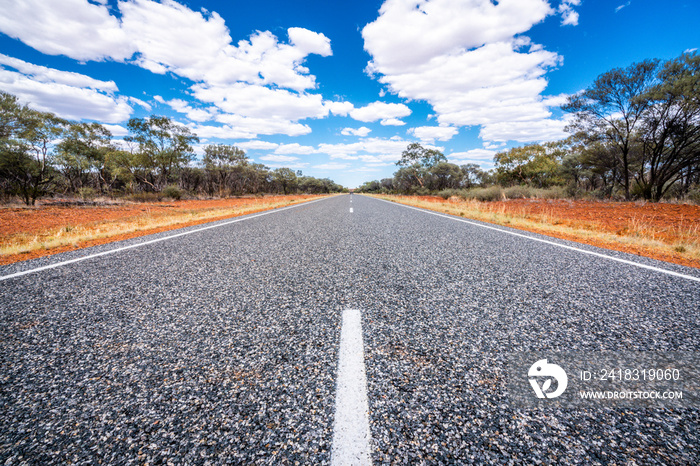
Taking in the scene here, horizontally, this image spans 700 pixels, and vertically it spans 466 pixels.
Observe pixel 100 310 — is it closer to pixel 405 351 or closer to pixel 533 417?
pixel 405 351

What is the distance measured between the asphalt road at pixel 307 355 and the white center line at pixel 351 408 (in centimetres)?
4

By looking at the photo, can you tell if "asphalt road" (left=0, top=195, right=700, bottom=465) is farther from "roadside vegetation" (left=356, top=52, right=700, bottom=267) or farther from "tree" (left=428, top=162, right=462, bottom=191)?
"tree" (left=428, top=162, right=462, bottom=191)

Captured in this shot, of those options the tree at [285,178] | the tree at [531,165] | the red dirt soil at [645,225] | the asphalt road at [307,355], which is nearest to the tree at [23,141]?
the asphalt road at [307,355]

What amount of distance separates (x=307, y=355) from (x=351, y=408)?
19.0 inches

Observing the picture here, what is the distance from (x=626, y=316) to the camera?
2.09 m

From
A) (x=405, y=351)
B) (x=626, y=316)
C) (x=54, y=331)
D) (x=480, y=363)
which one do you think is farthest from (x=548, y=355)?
(x=54, y=331)

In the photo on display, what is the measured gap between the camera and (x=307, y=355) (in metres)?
1.61

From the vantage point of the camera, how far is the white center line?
998 mm

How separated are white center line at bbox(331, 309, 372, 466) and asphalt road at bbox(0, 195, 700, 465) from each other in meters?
0.04

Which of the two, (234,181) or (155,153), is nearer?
(155,153)

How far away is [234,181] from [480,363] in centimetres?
6300

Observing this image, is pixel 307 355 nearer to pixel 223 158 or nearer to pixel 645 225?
pixel 645 225

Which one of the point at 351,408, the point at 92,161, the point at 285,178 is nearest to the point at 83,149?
the point at 92,161

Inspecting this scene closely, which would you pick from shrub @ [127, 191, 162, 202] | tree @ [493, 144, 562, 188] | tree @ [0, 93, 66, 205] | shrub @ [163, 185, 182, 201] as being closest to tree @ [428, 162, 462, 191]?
tree @ [493, 144, 562, 188]
